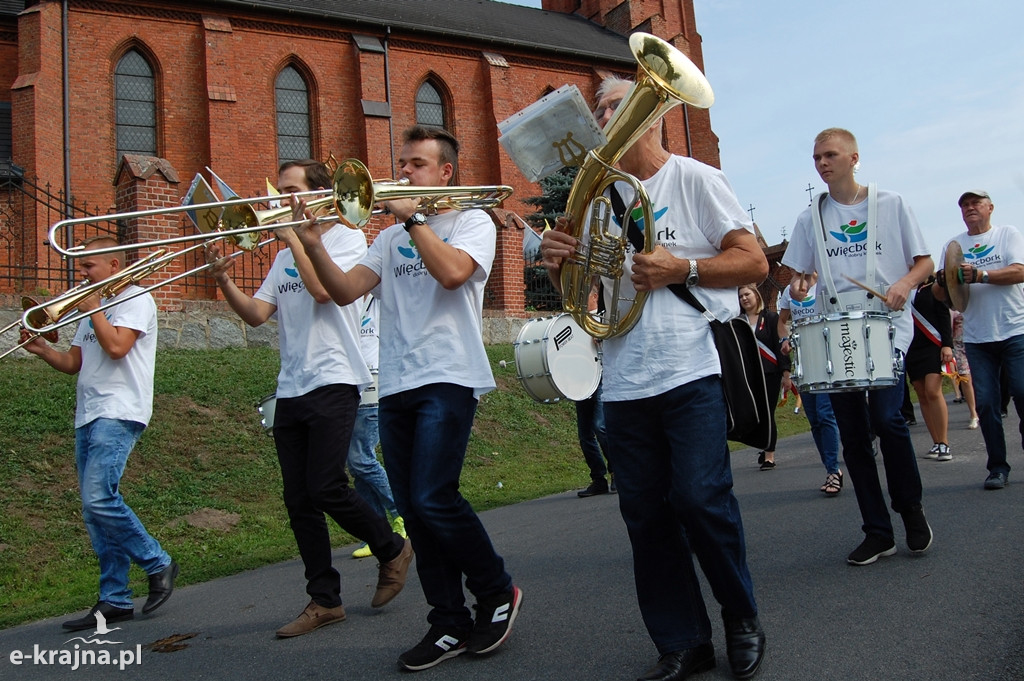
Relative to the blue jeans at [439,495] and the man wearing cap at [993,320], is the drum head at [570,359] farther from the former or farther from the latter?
the blue jeans at [439,495]

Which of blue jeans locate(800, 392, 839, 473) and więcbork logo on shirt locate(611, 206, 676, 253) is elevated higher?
więcbork logo on shirt locate(611, 206, 676, 253)

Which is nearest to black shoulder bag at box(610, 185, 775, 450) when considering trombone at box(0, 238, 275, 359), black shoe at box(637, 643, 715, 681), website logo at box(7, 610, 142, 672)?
black shoe at box(637, 643, 715, 681)

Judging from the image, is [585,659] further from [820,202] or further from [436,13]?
[436,13]

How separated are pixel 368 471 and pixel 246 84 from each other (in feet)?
78.7

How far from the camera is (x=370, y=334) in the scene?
295 inches

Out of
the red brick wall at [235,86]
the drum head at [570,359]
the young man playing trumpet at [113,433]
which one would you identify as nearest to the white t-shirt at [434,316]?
the young man playing trumpet at [113,433]

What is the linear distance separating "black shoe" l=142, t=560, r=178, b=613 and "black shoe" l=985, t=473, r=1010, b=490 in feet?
18.6

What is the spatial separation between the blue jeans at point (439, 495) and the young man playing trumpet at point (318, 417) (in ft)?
2.04

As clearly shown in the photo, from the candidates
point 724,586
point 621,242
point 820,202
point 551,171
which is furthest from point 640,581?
point 820,202

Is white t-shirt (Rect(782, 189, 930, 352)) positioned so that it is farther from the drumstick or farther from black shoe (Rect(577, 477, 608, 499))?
black shoe (Rect(577, 477, 608, 499))

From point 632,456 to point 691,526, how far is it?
1.12 feet

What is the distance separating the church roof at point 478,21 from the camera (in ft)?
95.8

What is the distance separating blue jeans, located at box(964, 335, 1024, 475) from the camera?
6824 millimetres

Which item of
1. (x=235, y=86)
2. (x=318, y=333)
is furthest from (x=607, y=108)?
(x=235, y=86)
